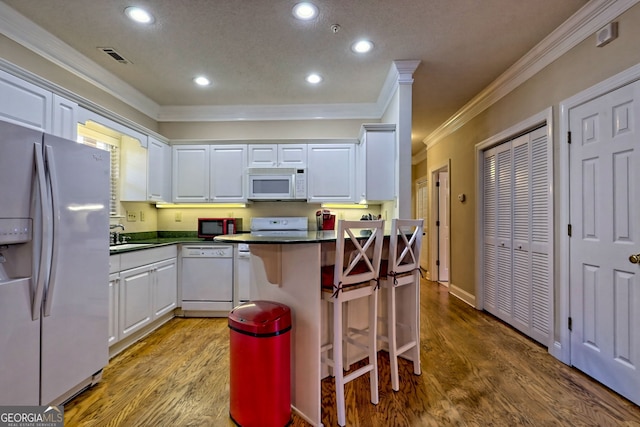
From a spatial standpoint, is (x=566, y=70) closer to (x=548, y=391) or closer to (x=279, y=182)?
(x=548, y=391)

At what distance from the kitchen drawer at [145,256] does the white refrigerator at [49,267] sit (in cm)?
52

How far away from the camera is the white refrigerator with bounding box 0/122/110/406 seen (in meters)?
1.54

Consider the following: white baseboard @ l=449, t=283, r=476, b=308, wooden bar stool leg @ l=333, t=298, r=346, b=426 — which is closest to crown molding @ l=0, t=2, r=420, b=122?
wooden bar stool leg @ l=333, t=298, r=346, b=426

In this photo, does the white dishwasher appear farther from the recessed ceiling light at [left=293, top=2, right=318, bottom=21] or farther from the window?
the recessed ceiling light at [left=293, top=2, right=318, bottom=21]

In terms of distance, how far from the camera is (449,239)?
15.4 ft

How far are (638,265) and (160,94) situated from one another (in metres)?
4.73

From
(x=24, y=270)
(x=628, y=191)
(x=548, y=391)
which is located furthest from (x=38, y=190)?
(x=628, y=191)

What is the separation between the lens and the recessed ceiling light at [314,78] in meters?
3.20

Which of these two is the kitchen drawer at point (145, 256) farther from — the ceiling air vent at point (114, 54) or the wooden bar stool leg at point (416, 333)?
the wooden bar stool leg at point (416, 333)

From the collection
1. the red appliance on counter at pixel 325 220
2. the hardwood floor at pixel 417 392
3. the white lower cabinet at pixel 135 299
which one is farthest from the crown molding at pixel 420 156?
the white lower cabinet at pixel 135 299

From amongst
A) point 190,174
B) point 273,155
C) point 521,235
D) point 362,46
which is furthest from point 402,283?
point 190,174

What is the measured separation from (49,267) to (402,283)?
217 cm

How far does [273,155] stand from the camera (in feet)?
12.9
